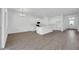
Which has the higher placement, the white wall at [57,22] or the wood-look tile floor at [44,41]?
the white wall at [57,22]

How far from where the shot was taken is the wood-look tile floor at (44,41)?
1538 millimetres

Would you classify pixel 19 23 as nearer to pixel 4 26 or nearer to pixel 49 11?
pixel 4 26

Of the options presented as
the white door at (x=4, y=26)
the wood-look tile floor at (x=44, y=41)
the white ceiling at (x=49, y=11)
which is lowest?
the wood-look tile floor at (x=44, y=41)

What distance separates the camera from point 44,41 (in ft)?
5.22

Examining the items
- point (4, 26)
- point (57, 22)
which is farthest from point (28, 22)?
point (57, 22)

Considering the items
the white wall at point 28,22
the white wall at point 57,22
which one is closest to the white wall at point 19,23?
the white wall at point 28,22

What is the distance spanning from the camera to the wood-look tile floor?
60.6 inches

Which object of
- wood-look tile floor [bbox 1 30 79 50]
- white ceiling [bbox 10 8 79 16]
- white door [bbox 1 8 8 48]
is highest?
white ceiling [bbox 10 8 79 16]

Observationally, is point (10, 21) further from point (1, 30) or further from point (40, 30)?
point (40, 30)

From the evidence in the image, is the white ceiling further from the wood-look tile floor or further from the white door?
the wood-look tile floor

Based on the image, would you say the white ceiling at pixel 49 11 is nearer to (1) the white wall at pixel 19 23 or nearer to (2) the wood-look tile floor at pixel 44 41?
(1) the white wall at pixel 19 23

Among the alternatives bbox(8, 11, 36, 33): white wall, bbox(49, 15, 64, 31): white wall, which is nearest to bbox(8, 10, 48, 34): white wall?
bbox(8, 11, 36, 33): white wall

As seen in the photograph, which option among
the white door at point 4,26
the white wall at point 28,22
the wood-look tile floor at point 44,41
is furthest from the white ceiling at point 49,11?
the wood-look tile floor at point 44,41
